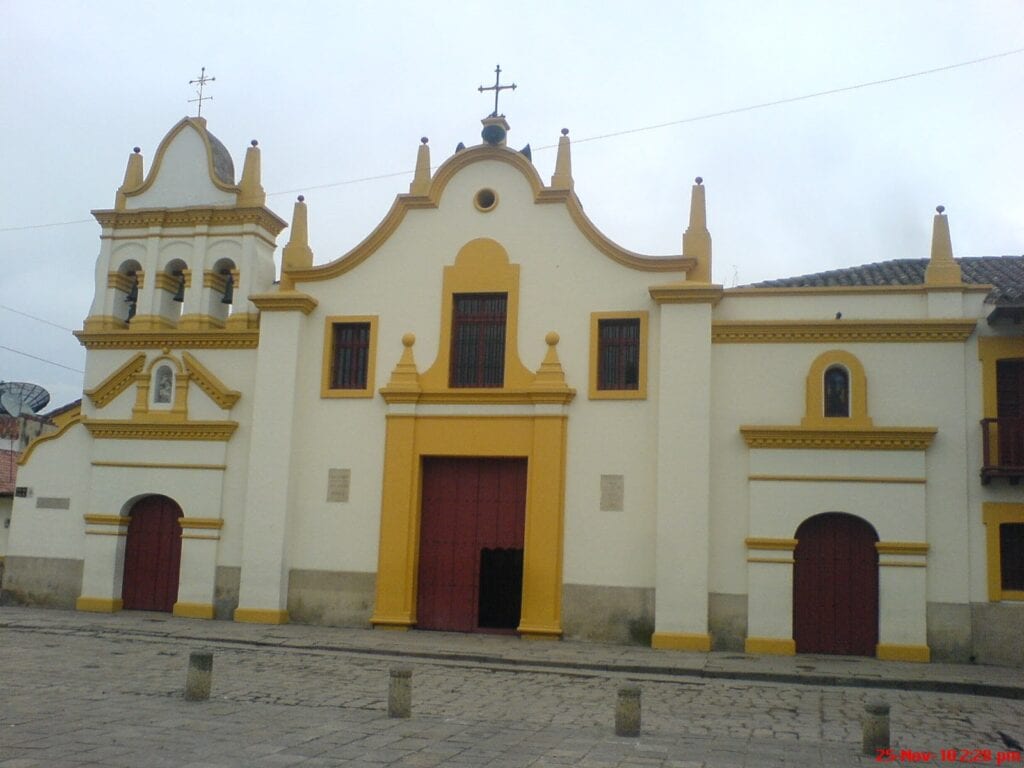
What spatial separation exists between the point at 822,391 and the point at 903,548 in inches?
123

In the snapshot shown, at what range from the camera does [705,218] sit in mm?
20734

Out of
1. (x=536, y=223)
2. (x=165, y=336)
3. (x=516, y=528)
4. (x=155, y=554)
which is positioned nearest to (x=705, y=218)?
(x=536, y=223)

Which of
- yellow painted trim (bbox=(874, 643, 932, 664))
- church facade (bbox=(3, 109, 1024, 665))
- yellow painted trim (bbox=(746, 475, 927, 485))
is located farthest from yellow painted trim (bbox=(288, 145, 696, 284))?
yellow painted trim (bbox=(874, 643, 932, 664))

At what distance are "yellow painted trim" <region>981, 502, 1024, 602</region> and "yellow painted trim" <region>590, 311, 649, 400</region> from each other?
6.37 meters

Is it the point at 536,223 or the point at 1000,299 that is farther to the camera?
the point at 536,223

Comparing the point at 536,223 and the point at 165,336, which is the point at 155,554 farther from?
the point at 536,223

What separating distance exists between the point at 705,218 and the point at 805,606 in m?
7.65

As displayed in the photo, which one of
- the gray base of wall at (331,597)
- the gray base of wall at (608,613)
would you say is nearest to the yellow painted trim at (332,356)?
the gray base of wall at (331,597)

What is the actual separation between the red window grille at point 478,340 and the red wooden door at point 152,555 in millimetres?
6950

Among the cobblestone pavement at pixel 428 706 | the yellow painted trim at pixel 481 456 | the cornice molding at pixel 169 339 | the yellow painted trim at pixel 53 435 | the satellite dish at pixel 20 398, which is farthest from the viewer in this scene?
the satellite dish at pixel 20 398

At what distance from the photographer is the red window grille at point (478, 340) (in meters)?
21.1

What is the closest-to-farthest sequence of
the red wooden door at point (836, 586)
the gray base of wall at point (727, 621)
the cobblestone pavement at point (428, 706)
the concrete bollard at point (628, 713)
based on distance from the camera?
the cobblestone pavement at point (428, 706) < the concrete bollard at point (628, 713) < the red wooden door at point (836, 586) < the gray base of wall at point (727, 621)

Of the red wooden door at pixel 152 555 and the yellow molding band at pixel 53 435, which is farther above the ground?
the yellow molding band at pixel 53 435

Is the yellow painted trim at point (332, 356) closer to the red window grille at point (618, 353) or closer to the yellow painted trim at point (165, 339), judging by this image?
the yellow painted trim at point (165, 339)
